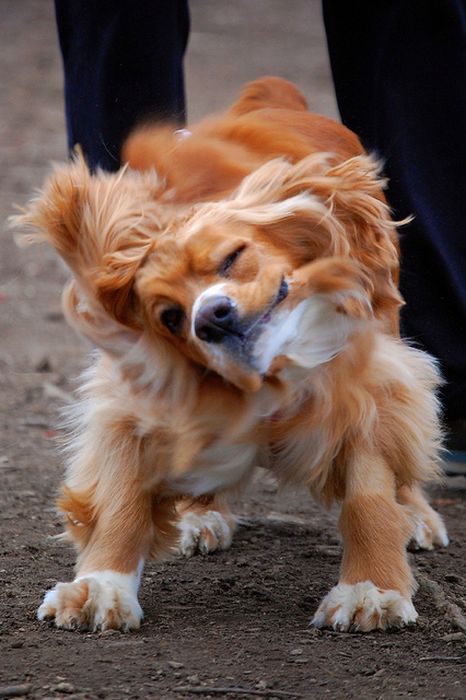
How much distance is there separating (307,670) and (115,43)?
1835mm

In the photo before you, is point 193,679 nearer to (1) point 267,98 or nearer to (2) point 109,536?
(2) point 109,536

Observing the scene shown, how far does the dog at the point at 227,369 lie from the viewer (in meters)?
2.94

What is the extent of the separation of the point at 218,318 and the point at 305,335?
337 millimetres

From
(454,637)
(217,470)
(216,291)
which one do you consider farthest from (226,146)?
(454,637)

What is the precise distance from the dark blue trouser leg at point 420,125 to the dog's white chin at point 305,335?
108 cm

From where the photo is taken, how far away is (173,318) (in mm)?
2896

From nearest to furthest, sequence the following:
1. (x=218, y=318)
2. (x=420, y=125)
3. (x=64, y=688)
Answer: (x=64, y=688) < (x=218, y=318) < (x=420, y=125)

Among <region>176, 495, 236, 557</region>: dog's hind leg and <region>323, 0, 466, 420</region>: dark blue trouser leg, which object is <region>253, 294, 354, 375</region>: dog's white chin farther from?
<region>323, 0, 466, 420</region>: dark blue trouser leg

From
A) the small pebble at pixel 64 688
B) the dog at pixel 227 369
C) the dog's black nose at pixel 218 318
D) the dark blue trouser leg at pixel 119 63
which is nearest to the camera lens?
the small pebble at pixel 64 688

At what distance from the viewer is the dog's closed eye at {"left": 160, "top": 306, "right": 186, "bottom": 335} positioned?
9.41 ft

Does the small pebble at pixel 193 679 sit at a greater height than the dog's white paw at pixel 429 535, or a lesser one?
greater

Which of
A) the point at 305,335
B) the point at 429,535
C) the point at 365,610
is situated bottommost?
the point at 429,535

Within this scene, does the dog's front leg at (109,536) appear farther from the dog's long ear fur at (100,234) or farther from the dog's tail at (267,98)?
the dog's tail at (267,98)

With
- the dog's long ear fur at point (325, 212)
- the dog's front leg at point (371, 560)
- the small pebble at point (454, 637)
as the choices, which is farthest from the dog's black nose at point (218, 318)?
the small pebble at point (454, 637)
